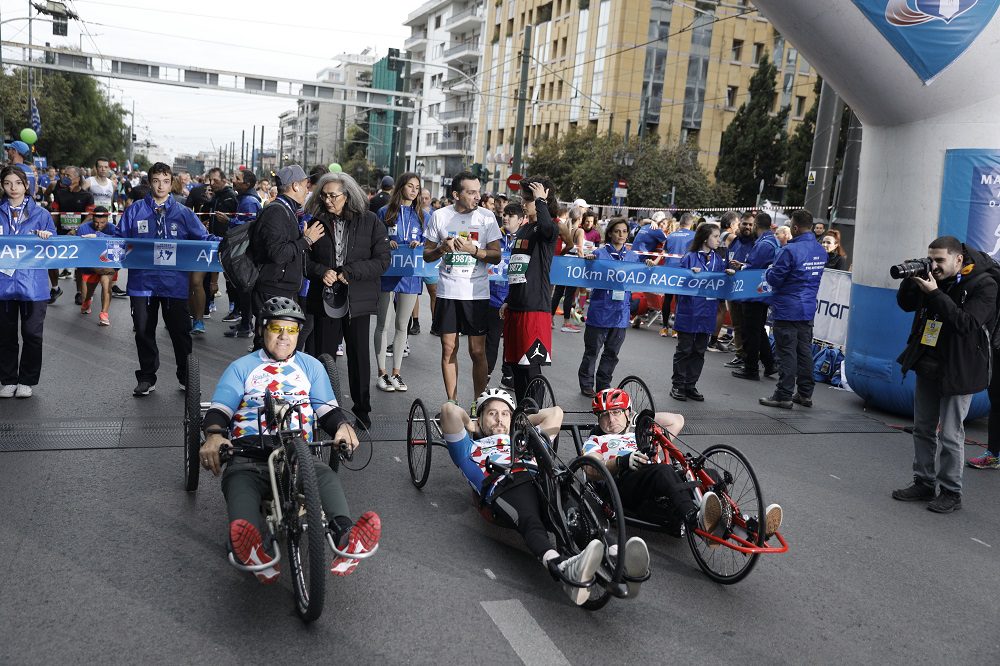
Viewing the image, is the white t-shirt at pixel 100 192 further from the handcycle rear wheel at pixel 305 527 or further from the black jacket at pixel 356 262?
the handcycle rear wheel at pixel 305 527

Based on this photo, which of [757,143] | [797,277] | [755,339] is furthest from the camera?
[757,143]

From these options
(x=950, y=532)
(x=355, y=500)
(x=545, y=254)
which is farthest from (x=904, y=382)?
(x=355, y=500)

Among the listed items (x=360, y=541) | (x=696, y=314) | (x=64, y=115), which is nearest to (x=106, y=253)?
(x=360, y=541)

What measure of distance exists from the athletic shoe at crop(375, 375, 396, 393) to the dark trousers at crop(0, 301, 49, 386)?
3064 mm

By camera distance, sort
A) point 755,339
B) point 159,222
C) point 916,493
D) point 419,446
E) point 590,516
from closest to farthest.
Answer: point 590,516 → point 419,446 → point 916,493 → point 159,222 → point 755,339

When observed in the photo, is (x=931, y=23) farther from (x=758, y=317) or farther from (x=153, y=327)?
(x=153, y=327)

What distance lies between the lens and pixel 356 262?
689 cm

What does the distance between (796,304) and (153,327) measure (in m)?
6.51

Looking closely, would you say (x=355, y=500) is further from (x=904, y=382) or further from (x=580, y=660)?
(x=904, y=382)

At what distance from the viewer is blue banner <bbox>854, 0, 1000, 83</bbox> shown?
7875 millimetres

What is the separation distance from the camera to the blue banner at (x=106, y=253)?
7.40m

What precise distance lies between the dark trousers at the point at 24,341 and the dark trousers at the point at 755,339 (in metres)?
7.71

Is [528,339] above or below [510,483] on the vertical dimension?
above

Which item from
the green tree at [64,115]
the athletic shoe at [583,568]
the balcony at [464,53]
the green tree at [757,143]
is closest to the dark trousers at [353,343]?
the athletic shoe at [583,568]
